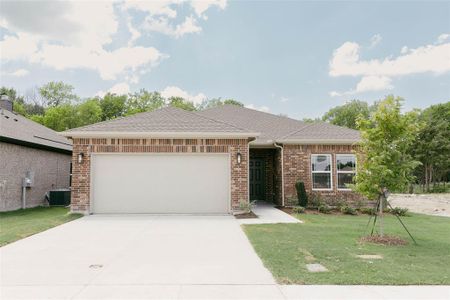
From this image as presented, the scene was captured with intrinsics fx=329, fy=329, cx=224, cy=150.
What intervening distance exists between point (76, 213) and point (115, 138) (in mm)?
2915

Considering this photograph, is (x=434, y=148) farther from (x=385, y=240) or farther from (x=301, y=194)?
(x=385, y=240)

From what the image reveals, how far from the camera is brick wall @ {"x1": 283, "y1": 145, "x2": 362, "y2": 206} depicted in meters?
13.7

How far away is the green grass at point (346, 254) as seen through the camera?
4.85 m

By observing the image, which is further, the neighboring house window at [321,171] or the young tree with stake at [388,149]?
the neighboring house window at [321,171]

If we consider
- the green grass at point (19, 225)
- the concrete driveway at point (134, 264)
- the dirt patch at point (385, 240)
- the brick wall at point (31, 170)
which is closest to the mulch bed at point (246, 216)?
the concrete driveway at point (134, 264)

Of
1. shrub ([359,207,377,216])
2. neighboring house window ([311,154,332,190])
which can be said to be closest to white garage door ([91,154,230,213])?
neighboring house window ([311,154,332,190])

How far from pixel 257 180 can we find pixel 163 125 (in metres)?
6.32

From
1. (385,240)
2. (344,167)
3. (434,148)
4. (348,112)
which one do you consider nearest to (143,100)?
(348,112)

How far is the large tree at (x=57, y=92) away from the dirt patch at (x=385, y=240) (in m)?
43.9

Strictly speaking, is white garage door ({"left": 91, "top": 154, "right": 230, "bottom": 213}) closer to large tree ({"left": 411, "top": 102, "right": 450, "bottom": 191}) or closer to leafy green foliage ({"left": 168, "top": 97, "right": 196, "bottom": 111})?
large tree ({"left": 411, "top": 102, "right": 450, "bottom": 191})

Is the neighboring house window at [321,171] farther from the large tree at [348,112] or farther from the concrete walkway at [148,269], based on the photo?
the large tree at [348,112]

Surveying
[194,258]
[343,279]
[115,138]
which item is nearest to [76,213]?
[115,138]

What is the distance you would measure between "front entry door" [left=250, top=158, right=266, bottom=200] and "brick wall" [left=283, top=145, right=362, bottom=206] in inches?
104

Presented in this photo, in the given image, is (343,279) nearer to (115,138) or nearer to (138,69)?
(115,138)
